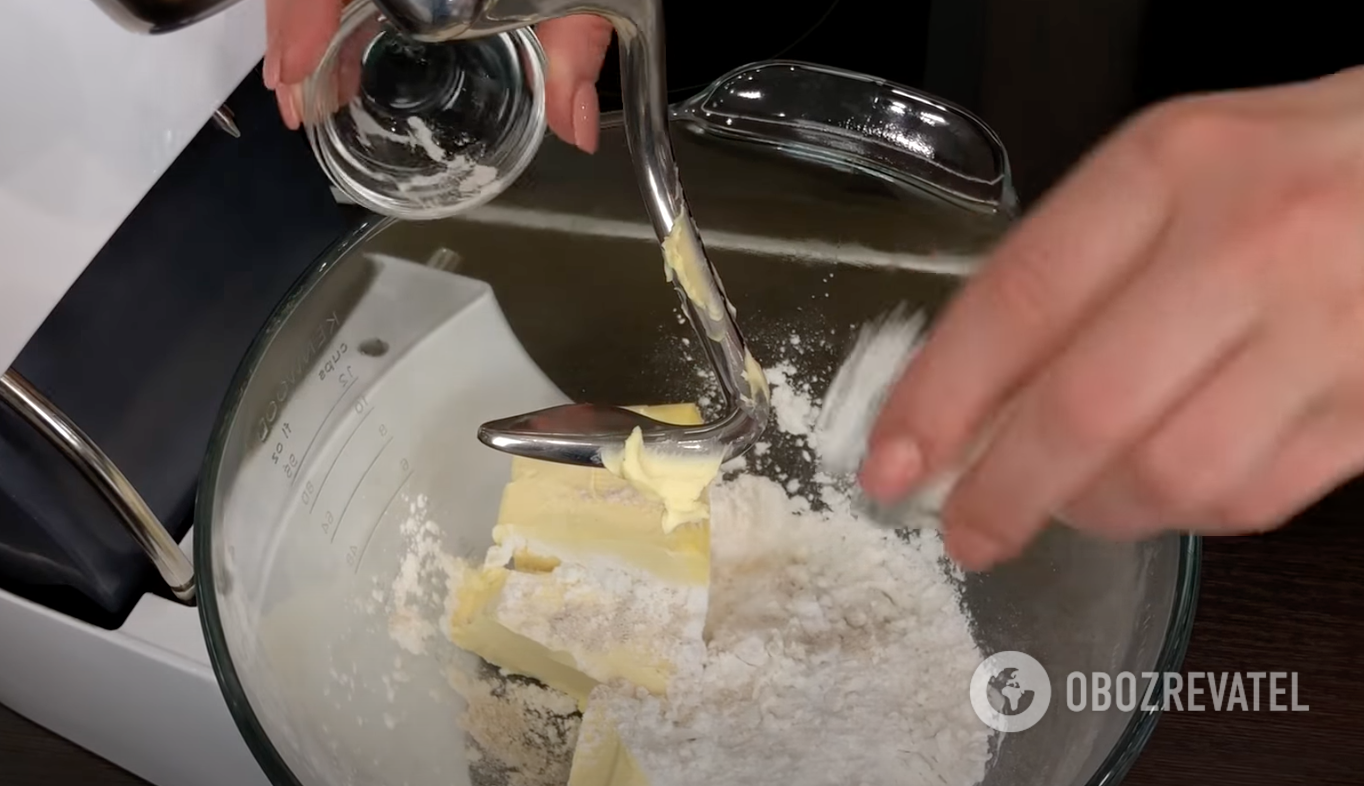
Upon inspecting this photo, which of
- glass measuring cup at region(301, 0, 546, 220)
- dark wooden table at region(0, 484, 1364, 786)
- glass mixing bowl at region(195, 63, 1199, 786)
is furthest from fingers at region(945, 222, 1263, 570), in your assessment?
dark wooden table at region(0, 484, 1364, 786)

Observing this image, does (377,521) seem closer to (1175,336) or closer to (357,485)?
(357,485)

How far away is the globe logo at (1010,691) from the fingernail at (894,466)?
0.97 feet

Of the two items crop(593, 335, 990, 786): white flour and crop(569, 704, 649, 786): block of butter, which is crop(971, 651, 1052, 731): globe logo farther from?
crop(569, 704, 649, 786): block of butter

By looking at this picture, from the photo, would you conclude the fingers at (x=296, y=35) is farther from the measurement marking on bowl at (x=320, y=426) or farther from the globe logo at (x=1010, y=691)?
A: the globe logo at (x=1010, y=691)

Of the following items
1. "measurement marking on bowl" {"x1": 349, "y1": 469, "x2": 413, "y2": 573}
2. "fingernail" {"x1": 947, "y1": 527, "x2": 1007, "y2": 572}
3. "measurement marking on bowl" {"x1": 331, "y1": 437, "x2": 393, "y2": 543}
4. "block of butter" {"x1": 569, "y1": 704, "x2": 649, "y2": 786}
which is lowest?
"block of butter" {"x1": 569, "y1": 704, "x2": 649, "y2": 786}

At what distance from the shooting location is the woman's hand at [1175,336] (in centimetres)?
35

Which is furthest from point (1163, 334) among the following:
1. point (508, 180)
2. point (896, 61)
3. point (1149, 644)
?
point (896, 61)

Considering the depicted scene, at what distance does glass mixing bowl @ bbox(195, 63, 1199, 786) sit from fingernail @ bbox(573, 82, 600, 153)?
40 mm

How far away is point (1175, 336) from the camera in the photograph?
347mm

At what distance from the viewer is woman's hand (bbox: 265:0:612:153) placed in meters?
0.51

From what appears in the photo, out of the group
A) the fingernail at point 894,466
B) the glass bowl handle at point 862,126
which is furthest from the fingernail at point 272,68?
the fingernail at point 894,466

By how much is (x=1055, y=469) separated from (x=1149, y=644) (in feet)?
0.77

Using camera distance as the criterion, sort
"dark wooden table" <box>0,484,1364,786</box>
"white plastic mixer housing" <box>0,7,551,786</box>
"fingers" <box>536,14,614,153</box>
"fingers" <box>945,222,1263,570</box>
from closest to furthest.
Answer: "fingers" <box>945,222,1263,570</box>, "white plastic mixer housing" <box>0,7,551,786</box>, "fingers" <box>536,14,614,153</box>, "dark wooden table" <box>0,484,1364,786</box>

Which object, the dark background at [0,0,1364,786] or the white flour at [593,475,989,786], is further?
the dark background at [0,0,1364,786]
